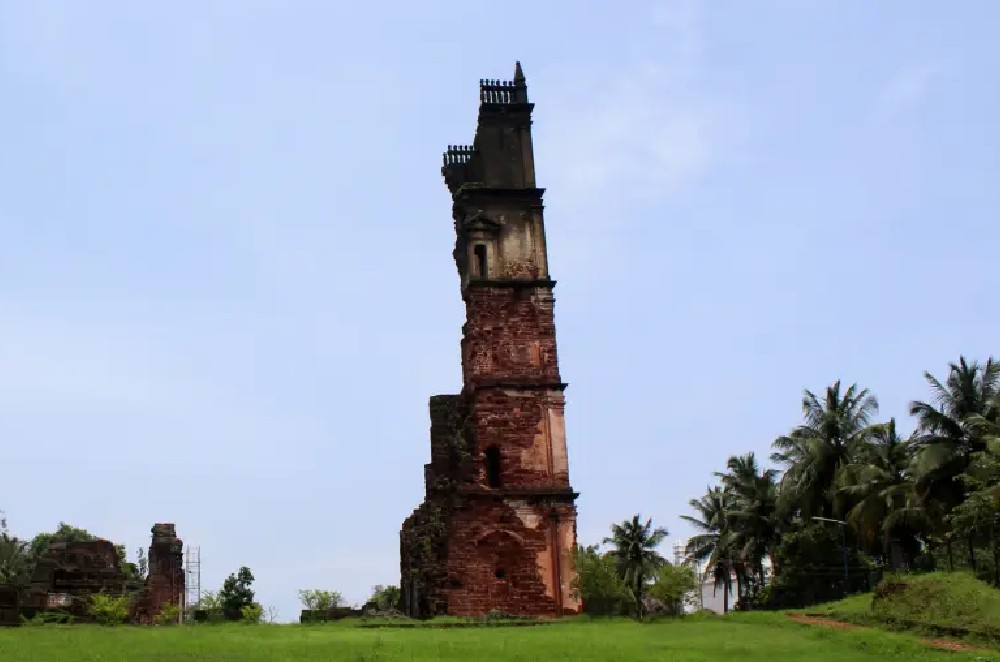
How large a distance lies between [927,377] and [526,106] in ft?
48.2

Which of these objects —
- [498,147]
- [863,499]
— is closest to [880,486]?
[863,499]

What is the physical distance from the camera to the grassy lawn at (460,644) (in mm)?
17188

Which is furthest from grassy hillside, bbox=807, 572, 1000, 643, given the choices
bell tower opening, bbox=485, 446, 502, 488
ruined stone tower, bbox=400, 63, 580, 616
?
bell tower opening, bbox=485, 446, 502, 488

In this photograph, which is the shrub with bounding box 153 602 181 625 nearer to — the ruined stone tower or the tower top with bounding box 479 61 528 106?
the ruined stone tower

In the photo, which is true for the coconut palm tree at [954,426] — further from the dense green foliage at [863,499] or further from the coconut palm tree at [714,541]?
the coconut palm tree at [714,541]

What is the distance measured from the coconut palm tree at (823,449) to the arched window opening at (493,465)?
13.5 metres

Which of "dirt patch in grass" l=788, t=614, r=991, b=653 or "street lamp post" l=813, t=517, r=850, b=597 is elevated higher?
"street lamp post" l=813, t=517, r=850, b=597

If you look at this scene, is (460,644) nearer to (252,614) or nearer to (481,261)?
(252,614)

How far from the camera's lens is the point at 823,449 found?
40812 millimetres

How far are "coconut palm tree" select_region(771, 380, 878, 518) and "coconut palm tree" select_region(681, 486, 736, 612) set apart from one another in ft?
25.4

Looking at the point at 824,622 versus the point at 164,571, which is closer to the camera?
the point at 824,622

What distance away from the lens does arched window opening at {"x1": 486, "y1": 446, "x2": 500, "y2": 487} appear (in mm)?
32844

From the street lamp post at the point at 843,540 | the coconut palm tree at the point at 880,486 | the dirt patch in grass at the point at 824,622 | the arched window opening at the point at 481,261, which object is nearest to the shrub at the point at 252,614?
the arched window opening at the point at 481,261

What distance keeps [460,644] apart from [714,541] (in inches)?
1336
